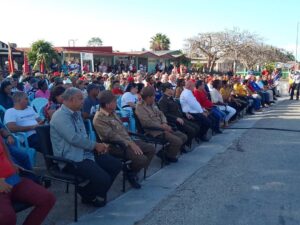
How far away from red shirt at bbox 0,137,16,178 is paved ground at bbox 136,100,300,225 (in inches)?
61.8

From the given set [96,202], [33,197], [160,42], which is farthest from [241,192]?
[160,42]

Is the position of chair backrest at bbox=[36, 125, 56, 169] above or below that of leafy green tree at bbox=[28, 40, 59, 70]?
below

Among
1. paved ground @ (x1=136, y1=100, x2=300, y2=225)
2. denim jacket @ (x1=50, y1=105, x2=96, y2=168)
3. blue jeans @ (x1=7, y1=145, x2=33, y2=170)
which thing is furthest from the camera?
paved ground @ (x1=136, y1=100, x2=300, y2=225)

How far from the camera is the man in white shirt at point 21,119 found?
5.62 meters

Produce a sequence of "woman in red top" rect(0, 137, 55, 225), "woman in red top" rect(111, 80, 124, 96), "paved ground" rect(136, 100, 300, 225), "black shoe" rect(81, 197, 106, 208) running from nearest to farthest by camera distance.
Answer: "woman in red top" rect(0, 137, 55, 225) < "paved ground" rect(136, 100, 300, 225) < "black shoe" rect(81, 197, 106, 208) < "woman in red top" rect(111, 80, 124, 96)

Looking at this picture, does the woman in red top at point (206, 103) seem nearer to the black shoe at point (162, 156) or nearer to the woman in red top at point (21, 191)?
the black shoe at point (162, 156)

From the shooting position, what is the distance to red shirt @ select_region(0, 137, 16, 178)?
3.34 m

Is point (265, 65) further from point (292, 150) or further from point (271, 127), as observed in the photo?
point (292, 150)

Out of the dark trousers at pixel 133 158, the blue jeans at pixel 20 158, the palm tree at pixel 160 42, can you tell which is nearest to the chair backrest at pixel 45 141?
the blue jeans at pixel 20 158

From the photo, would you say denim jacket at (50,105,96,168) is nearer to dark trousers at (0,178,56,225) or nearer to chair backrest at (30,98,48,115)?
dark trousers at (0,178,56,225)

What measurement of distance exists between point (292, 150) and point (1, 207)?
20.3ft

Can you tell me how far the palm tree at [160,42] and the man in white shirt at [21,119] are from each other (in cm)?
6218

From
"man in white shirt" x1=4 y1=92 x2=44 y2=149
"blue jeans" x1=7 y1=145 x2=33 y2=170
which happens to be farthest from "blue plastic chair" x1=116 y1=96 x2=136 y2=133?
"blue jeans" x1=7 y1=145 x2=33 y2=170

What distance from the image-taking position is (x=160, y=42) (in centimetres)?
6744
